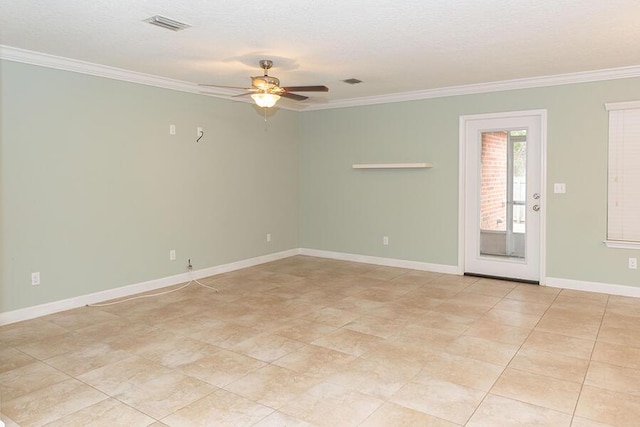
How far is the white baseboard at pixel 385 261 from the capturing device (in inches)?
241

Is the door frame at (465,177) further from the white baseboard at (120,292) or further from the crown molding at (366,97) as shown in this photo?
the white baseboard at (120,292)

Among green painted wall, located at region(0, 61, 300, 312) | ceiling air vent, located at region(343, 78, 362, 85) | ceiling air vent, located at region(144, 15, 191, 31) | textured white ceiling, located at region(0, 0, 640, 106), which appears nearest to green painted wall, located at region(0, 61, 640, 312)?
green painted wall, located at region(0, 61, 300, 312)

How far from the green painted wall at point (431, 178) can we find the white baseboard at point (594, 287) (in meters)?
0.06

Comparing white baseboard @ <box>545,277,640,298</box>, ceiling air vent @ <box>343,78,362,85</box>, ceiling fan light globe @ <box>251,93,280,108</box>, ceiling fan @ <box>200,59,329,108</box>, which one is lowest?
white baseboard @ <box>545,277,640,298</box>

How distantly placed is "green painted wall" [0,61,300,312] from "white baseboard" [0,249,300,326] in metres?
0.06

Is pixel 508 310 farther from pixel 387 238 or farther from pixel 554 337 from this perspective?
pixel 387 238

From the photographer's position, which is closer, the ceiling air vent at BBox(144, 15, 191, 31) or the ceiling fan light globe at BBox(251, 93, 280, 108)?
the ceiling air vent at BBox(144, 15, 191, 31)

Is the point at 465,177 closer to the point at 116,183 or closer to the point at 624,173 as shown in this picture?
the point at 624,173

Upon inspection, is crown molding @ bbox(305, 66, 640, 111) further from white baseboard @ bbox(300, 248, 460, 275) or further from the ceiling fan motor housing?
the ceiling fan motor housing

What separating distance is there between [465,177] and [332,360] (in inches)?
136

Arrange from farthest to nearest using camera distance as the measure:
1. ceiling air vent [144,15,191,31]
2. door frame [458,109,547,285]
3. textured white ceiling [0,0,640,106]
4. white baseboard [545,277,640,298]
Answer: door frame [458,109,547,285]
white baseboard [545,277,640,298]
ceiling air vent [144,15,191,31]
textured white ceiling [0,0,640,106]

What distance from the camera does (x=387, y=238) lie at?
658 centimetres

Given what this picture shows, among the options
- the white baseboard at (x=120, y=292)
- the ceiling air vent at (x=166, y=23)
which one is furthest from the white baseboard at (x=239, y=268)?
the ceiling air vent at (x=166, y=23)

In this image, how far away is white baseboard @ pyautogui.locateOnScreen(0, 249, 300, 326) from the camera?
166 inches
